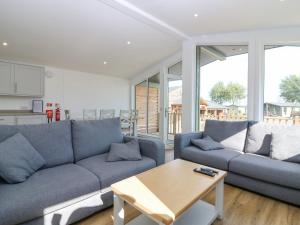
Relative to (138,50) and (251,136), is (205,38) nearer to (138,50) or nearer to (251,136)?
(138,50)

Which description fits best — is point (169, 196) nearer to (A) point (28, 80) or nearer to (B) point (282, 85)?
(B) point (282, 85)

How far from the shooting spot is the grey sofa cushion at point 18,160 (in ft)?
5.40

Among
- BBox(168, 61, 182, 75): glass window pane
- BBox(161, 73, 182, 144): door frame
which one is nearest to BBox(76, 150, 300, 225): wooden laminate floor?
BBox(161, 73, 182, 144): door frame

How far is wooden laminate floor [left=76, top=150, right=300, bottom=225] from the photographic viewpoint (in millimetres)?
1825

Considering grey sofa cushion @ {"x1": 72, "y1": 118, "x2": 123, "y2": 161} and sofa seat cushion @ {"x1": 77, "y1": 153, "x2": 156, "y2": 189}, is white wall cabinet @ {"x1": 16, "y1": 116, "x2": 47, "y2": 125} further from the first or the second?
sofa seat cushion @ {"x1": 77, "y1": 153, "x2": 156, "y2": 189}

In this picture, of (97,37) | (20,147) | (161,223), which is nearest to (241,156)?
(161,223)

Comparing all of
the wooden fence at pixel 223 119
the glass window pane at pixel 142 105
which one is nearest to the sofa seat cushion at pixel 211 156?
the wooden fence at pixel 223 119

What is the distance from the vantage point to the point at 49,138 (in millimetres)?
2160

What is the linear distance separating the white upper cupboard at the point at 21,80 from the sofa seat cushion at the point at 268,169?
182 inches

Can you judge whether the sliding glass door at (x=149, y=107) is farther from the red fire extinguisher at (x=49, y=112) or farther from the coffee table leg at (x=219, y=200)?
the coffee table leg at (x=219, y=200)

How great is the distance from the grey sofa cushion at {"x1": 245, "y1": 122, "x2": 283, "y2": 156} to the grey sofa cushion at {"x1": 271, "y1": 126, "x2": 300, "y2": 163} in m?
0.12

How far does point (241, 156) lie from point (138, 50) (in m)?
3.56

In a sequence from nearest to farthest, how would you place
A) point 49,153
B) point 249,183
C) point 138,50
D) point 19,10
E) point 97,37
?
point 49,153, point 249,183, point 19,10, point 97,37, point 138,50

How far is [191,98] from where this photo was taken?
433 centimetres
